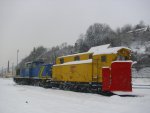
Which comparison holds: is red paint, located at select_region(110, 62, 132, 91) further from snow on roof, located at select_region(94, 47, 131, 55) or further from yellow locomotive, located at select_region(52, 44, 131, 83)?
snow on roof, located at select_region(94, 47, 131, 55)

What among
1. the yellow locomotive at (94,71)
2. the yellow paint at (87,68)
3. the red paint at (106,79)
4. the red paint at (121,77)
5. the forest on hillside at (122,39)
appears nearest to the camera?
the red paint at (121,77)

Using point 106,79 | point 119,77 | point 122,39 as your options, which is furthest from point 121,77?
point 122,39

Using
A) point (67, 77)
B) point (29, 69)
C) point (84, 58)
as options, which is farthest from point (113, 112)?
point (29, 69)

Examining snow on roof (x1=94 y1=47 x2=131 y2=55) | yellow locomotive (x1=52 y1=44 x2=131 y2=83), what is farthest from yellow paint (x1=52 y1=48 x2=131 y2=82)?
snow on roof (x1=94 y1=47 x2=131 y2=55)

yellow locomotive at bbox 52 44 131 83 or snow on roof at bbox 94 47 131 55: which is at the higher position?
snow on roof at bbox 94 47 131 55

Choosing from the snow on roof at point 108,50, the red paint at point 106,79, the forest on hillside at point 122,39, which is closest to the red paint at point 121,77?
the red paint at point 106,79

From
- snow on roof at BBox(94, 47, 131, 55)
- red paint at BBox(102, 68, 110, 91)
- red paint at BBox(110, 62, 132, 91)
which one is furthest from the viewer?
snow on roof at BBox(94, 47, 131, 55)

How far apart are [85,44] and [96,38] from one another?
403 centimetres

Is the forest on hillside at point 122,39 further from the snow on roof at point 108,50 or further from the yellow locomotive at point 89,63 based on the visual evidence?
the snow on roof at point 108,50

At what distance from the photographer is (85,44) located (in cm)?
5928

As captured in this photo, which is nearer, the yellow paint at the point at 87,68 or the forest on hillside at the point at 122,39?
the yellow paint at the point at 87,68

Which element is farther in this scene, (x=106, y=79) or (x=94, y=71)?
(x=94, y=71)

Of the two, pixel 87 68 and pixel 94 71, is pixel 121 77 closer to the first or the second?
pixel 94 71

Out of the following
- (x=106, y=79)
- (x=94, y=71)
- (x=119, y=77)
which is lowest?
(x=106, y=79)
